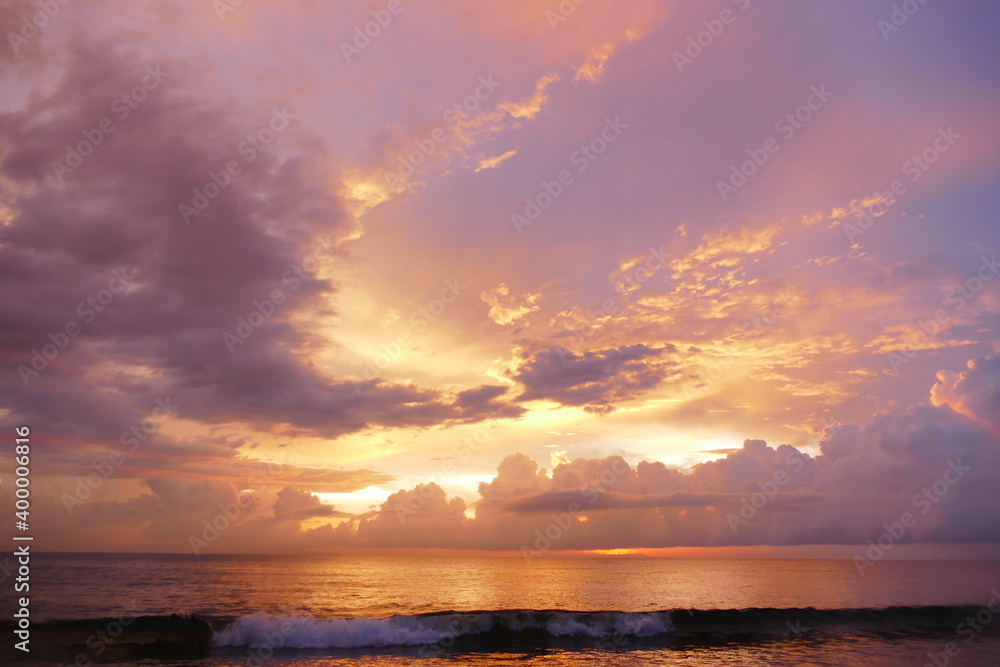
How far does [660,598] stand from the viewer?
57125 mm

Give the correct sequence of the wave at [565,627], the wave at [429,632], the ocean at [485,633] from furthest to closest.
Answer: the wave at [565,627]
the wave at [429,632]
the ocean at [485,633]

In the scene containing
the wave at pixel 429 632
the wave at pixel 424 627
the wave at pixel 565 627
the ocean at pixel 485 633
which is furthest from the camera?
the wave at pixel 565 627

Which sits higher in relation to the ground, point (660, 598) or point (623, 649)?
point (623, 649)

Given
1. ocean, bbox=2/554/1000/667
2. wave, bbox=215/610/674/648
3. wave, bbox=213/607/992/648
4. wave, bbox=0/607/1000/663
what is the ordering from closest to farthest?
1. ocean, bbox=2/554/1000/667
2. wave, bbox=0/607/1000/663
3. wave, bbox=215/610/674/648
4. wave, bbox=213/607/992/648

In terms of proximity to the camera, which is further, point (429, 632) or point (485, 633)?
point (485, 633)

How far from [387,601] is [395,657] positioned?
2657 cm

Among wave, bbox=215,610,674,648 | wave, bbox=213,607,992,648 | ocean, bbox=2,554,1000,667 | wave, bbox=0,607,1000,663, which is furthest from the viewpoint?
wave, bbox=213,607,992,648

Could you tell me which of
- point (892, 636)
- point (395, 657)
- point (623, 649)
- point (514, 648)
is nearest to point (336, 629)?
point (395, 657)

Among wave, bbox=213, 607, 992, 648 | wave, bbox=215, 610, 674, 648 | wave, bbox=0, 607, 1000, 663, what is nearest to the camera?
wave, bbox=0, 607, 1000, 663

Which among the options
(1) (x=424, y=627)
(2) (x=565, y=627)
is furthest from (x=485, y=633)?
(2) (x=565, y=627)

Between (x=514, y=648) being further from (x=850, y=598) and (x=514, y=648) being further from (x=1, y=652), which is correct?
(x=850, y=598)

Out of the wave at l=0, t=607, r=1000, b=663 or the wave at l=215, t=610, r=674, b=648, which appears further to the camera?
the wave at l=215, t=610, r=674, b=648

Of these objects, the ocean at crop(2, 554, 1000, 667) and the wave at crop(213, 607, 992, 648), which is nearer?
the ocean at crop(2, 554, 1000, 667)

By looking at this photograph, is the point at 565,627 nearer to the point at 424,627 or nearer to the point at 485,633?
the point at 485,633
